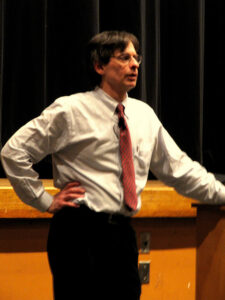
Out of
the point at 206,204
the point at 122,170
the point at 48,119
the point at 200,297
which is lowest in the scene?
the point at 200,297

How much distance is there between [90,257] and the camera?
152 cm

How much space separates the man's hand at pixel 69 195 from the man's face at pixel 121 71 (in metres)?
0.29

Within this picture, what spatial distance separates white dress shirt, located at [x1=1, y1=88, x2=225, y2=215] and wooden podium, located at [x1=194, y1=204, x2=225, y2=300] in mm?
234

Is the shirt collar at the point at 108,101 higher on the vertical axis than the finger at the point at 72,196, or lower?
higher

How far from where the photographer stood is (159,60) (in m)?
2.79

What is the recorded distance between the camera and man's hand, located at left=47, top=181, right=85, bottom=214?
153cm

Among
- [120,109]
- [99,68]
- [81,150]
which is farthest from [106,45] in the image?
[81,150]

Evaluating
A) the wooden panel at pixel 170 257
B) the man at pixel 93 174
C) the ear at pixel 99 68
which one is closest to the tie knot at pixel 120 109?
the man at pixel 93 174

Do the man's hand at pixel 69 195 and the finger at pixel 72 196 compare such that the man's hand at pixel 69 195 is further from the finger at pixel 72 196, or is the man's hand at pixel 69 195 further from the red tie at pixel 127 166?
the red tie at pixel 127 166

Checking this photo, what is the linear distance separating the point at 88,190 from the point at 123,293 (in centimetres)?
29

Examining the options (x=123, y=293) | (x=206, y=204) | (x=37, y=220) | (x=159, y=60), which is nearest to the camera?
(x=123, y=293)

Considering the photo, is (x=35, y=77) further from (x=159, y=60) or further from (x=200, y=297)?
(x=200, y=297)

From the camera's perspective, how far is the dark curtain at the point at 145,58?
259 centimetres

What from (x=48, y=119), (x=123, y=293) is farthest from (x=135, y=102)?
(x=123, y=293)
